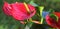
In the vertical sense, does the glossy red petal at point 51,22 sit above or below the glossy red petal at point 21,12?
below

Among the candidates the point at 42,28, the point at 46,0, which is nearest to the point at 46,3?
the point at 46,0

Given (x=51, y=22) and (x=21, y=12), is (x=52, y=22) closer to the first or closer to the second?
(x=51, y=22)

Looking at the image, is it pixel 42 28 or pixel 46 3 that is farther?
pixel 46 3

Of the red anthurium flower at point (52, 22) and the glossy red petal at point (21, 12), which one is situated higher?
the glossy red petal at point (21, 12)

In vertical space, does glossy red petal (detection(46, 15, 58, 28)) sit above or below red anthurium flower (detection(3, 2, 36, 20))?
below

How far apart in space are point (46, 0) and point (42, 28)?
0.19 meters

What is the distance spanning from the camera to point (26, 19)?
0.42m

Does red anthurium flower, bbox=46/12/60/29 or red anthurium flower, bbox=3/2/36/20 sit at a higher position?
red anthurium flower, bbox=3/2/36/20

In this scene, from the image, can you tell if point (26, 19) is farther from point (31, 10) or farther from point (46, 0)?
point (46, 0)

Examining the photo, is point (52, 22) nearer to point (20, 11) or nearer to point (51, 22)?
point (51, 22)

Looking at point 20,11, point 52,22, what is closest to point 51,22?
point 52,22

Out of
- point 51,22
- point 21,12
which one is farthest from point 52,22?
point 21,12

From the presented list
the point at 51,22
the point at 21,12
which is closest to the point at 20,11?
the point at 21,12

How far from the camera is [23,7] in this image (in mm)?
442
